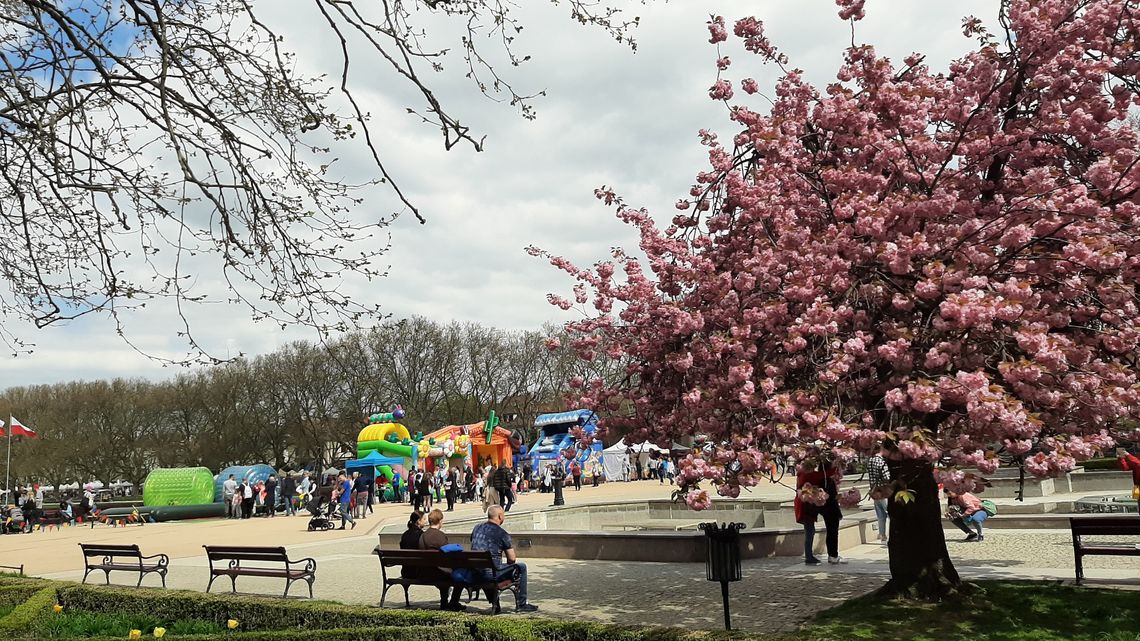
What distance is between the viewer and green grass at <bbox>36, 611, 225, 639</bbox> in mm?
9367

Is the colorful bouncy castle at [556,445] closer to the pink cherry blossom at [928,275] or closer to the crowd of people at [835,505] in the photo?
the crowd of people at [835,505]

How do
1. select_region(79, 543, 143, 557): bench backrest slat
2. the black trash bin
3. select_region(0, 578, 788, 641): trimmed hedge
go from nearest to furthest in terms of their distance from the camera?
select_region(0, 578, 788, 641): trimmed hedge < the black trash bin < select_region(79, 543, 143, 557): bench backrest slat

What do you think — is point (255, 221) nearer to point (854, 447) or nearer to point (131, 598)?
point (854, 447)

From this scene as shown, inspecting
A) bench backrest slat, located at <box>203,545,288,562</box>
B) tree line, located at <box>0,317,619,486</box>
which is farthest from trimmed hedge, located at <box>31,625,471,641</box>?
tree line, located at <box>0,317,619,486</box>

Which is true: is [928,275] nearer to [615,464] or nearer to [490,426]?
[490,426]

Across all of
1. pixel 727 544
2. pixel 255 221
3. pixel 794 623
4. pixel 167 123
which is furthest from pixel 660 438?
pixel 167 123

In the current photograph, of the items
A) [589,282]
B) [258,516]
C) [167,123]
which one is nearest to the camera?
[167,123]

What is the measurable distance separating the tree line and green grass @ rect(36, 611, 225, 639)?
44181 millimetres

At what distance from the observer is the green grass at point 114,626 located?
9.37 metres

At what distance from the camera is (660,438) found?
1027 cm

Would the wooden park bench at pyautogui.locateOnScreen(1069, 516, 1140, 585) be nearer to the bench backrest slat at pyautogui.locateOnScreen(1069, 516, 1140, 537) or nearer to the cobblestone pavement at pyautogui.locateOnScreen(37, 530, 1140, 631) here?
the bench backrest slat at pyautogui.locateOnScreen(1069, 516, 1140, 537)

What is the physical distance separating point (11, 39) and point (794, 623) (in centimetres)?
863

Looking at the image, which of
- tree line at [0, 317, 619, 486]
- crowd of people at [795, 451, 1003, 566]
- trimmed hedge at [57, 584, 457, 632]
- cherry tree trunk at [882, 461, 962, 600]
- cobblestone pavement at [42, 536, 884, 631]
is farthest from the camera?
tree line at [0, 317, 619, 486]

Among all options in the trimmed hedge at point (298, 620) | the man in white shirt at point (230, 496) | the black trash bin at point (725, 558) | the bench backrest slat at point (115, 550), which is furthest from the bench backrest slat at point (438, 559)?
the man in white shirt at point (230, 496)
